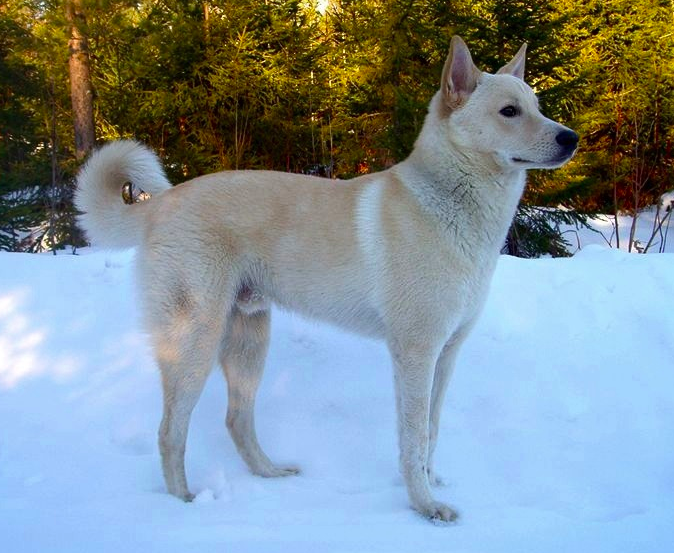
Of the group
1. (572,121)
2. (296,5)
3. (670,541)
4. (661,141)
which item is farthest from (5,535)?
(661,141)

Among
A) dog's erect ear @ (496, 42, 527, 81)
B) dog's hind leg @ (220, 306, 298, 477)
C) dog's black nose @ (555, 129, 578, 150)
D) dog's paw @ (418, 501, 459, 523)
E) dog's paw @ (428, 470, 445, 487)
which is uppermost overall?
dog's erect ear @ (496, 42, 527, 81)

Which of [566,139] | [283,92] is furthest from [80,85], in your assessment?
[566,139]

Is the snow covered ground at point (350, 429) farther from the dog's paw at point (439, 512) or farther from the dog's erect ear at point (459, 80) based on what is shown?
the dog's erect ear at point (459, 80)

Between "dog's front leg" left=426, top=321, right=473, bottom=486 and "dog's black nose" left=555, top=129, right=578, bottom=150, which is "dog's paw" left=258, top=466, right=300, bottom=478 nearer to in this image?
"dog's front leg" left=426, top=321, right=473, bottom=486

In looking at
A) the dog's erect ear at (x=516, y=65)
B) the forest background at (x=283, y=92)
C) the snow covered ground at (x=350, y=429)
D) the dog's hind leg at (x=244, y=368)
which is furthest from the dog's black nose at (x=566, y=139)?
the forest background at (x=283, y=92)

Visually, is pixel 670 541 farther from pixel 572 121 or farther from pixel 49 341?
pixel 572 121

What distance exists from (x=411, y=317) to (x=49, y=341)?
7.67ft

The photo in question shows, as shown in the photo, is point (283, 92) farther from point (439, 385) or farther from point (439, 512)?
point (439, 512)

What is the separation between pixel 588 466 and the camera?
2.74m

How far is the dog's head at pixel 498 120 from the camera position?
2.43 meters

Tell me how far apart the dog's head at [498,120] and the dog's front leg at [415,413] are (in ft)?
2.82

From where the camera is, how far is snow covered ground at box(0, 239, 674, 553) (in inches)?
87.5

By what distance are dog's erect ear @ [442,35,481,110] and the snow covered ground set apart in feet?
5.22

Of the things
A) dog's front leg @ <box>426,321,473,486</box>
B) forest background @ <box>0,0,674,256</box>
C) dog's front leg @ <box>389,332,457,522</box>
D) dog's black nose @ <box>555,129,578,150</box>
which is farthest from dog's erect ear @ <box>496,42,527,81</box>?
forest background @ <box>0,0,674,256</box>
